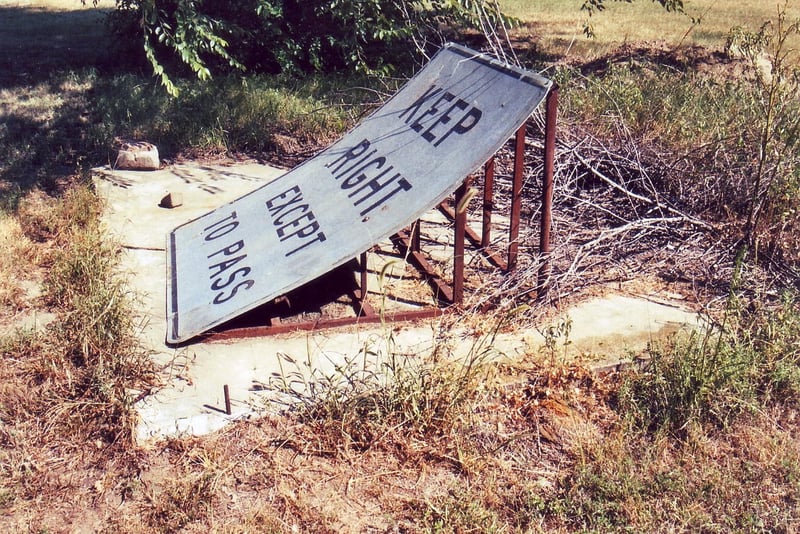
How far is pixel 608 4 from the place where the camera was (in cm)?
1909

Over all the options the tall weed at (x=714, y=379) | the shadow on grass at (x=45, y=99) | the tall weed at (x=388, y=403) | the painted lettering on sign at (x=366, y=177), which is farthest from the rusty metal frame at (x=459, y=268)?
the shadow on grass at (x=45, y=99)

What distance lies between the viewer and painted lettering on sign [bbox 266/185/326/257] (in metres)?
4.63

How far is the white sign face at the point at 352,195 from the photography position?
14.1ft

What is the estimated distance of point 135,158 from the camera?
748cm

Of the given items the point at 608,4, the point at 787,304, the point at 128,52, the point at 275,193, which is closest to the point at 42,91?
the point at 128,52

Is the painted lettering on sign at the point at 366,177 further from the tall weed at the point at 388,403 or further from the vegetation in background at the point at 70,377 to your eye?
the vegetation in background at the point at 70,377

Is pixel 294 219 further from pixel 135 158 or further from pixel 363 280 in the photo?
pixel 135 158

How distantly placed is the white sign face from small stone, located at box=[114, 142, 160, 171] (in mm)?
2034

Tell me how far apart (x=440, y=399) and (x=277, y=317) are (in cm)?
142

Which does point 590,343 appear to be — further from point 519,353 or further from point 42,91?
point 42,91

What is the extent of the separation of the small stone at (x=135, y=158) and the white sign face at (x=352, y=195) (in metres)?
2.03

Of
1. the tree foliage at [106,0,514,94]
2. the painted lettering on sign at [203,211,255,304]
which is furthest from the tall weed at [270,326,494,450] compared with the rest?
the tree foliage at [106,0,514,94]

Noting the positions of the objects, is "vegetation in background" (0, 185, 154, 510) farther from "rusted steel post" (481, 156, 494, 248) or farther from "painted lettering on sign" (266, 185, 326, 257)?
"rusted steel post" (481, 156, 494, 248)

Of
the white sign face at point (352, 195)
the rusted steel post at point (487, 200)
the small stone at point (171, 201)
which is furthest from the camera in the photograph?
the small stone at point (171, 201)
